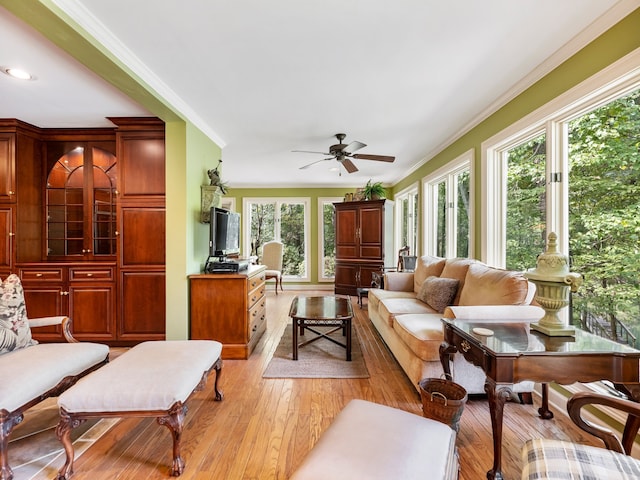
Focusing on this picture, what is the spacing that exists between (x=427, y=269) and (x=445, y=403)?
233cm

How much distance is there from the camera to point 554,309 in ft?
5.60

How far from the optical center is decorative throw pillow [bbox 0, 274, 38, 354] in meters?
1.96

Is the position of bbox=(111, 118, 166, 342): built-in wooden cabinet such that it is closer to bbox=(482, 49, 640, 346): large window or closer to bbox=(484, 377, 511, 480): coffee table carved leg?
bbox=(484, 377, 511, 480): coffee table carved leg

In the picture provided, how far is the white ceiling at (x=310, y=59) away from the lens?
1.76 meters

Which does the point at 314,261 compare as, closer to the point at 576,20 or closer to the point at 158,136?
the point at 158,136

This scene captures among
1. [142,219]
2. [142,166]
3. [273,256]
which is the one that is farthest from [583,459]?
[273,256]


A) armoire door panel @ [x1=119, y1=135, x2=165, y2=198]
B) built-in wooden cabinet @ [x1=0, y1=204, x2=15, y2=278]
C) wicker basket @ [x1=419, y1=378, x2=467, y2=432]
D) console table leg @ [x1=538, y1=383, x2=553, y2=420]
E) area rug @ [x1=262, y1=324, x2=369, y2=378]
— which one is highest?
armoire door panel @ [x1=119, y1=135, x2=165, y2=198]

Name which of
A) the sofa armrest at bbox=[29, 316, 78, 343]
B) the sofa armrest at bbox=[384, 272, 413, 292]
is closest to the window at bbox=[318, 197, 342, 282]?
the sofa armrest at bbox=[384, 272, 413, 292]

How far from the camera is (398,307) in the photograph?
3268 millimetres

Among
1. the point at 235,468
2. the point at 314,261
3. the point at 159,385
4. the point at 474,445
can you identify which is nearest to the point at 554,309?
the point at 474,445

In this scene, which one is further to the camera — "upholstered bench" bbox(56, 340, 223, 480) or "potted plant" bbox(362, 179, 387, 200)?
"potted plant" bbox(362, 179, 387, 200)

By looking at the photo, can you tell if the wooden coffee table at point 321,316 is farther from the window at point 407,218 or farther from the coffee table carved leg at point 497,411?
the window at point 407,218

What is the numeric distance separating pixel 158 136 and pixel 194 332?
2138 millimetres

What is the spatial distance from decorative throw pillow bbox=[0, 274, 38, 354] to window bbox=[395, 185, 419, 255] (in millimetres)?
5359
